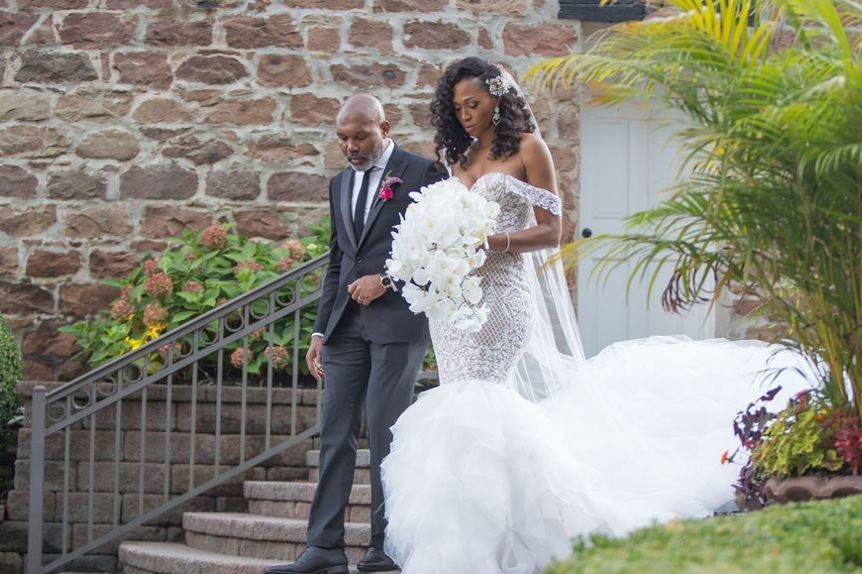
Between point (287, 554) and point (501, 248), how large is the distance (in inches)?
92.4

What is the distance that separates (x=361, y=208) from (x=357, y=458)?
1.97 metres

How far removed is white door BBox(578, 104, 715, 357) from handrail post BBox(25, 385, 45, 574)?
403 cm

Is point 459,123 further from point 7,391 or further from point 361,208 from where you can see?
point 7,391

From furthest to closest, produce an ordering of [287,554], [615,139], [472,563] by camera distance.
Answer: [615,139] < [287,554] < [472,563]

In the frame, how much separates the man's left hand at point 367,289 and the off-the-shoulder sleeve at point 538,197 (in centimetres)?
72

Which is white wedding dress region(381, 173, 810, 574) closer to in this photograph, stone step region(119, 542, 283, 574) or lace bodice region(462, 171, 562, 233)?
lace bodice region(462, 171, 562, 233)

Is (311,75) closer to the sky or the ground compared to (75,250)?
closer to the sky

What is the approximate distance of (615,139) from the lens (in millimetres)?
10203

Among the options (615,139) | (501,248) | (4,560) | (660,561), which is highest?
(615,139)

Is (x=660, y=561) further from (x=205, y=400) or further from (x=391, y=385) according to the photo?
(x=205, y=400)

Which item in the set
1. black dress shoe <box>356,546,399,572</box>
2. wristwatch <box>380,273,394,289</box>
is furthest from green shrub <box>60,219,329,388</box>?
wristwatch <box>380,273,394,289</box>

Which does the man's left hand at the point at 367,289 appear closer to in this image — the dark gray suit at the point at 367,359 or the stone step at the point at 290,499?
the dark gray suit at the point at 367,359

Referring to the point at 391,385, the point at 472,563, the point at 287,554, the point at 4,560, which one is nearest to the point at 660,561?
the point at 472,563

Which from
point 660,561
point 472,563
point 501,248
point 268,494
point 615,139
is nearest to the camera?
point 660,561
